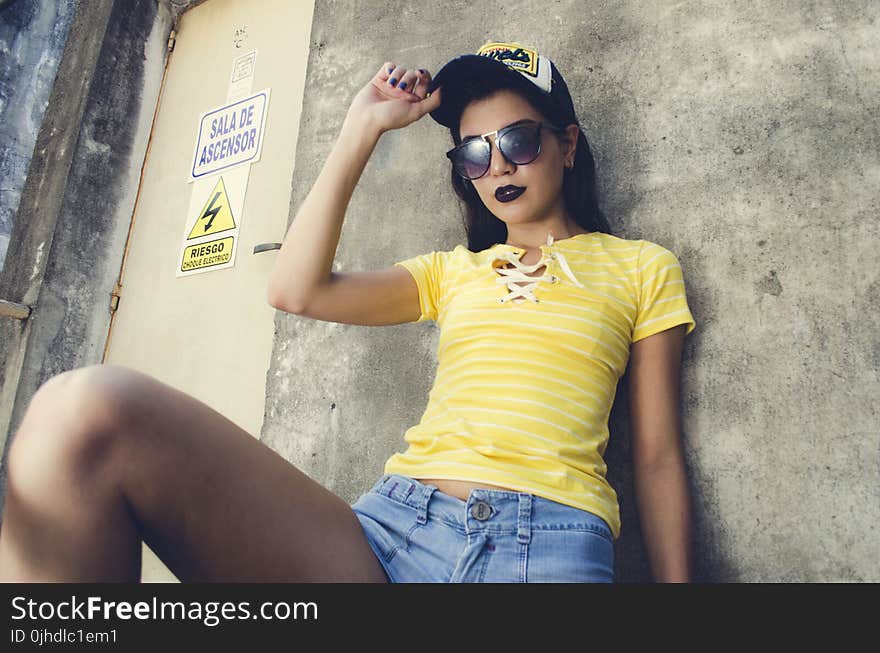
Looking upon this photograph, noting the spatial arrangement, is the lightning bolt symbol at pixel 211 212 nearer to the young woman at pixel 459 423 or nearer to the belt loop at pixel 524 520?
the young woman at pixel 459 423

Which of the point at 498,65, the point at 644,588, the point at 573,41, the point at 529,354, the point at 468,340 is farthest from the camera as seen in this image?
the point at 573,41

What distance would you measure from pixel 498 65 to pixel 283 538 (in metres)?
1.38

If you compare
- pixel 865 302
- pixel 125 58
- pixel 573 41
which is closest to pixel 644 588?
pixel 865 302

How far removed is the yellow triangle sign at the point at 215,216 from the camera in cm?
353

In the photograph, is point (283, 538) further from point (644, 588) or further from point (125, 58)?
point (125, 58)

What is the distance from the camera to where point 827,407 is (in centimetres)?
161

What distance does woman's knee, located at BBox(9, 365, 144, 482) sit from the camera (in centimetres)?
95

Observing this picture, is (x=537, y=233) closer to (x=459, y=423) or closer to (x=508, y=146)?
(x=508, y=146)

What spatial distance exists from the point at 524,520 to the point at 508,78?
48.1 inches

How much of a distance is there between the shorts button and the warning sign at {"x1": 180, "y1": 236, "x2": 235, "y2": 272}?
2.54m

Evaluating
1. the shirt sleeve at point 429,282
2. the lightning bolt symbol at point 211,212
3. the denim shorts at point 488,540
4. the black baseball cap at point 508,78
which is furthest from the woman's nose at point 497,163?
the lightning bolt symbol at point 211,212

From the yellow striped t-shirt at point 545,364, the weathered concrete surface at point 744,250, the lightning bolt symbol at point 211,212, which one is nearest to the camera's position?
the yellow striped t-shirt at point 545,364

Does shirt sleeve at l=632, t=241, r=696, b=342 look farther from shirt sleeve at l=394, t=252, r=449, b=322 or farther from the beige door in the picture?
the beige door

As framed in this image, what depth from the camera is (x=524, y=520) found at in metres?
1.30
